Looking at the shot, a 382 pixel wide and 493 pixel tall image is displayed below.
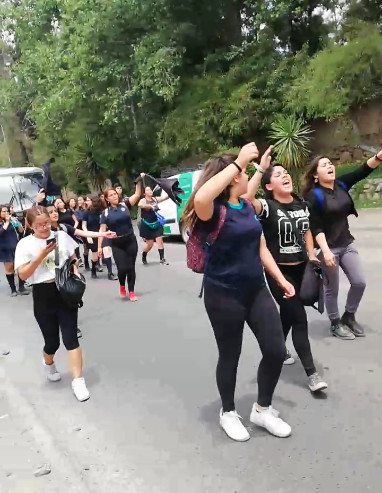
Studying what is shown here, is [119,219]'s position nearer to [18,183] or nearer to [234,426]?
[234,426]

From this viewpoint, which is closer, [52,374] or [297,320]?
[297,320]

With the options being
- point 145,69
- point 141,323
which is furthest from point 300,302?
point 145,69

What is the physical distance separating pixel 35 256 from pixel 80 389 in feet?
3.66

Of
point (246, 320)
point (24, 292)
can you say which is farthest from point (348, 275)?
point (24, 292)

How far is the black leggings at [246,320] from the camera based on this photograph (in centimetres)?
328

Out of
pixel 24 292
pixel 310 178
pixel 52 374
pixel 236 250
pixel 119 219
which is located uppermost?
pixel 310 178

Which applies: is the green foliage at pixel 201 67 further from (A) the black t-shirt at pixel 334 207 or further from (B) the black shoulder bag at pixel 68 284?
(B) the black shoulder bag at pixel 68 284

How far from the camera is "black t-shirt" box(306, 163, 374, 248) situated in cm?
476

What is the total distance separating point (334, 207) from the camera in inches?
189

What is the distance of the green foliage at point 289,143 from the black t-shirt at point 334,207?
12.7 m

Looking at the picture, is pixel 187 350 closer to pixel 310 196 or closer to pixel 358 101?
pixel 310 196

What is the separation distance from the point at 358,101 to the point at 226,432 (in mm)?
16405

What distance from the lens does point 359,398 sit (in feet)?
12.5

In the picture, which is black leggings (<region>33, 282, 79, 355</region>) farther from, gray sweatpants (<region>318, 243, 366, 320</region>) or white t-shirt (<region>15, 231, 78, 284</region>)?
gray sweatpants (<region>318, 243, 366, 320</region>)
